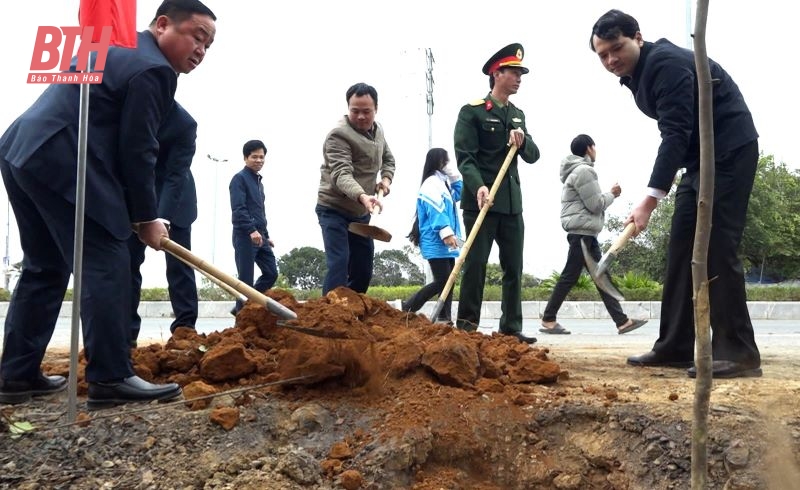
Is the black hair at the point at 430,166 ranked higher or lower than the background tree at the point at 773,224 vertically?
lower

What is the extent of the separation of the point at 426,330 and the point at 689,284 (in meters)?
1.46

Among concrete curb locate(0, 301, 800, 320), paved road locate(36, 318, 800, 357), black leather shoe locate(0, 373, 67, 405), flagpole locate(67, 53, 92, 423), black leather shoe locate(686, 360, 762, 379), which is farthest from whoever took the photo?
concrete curb locate(0, 301, 800, 320)

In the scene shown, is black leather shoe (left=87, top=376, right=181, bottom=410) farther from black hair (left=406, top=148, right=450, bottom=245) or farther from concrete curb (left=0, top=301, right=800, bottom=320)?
concrete curb (left=0, top=301, right=800, bottom=320)

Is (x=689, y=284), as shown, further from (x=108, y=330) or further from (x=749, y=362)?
(x=108, y=330)

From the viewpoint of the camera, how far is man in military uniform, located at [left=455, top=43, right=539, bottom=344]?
534cm

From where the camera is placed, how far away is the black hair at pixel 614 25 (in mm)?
4039

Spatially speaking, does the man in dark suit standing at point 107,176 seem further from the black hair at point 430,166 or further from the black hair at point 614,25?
the black hair at point 430,166

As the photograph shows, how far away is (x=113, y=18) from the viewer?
2.91m

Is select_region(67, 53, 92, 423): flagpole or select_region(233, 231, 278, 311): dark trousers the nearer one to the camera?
select_region(67, 53, 92, 423): flagpole

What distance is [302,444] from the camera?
9.41 feet

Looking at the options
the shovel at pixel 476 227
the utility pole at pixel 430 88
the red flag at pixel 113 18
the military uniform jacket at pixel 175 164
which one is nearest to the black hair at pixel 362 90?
the shovel at pixel 476 227

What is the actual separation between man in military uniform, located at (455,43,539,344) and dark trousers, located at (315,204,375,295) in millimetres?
731

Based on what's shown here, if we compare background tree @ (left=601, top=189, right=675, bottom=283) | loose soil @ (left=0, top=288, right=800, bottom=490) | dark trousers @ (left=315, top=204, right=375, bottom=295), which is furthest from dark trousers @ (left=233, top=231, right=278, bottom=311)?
background tree @ (left=601, top=189, right=675, bottom=283)

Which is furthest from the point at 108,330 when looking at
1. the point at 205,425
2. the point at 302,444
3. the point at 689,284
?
the point at 689,284
